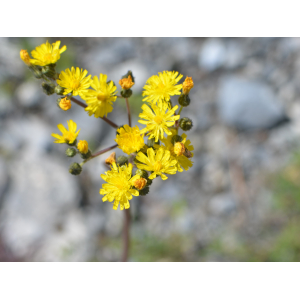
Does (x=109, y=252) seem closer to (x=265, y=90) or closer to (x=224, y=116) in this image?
(x=224, y=116)

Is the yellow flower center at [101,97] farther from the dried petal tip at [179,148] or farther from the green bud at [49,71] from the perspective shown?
the dried petal tip at [179,148]

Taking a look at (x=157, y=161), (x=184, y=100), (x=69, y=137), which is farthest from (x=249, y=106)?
(x=69, y=137)

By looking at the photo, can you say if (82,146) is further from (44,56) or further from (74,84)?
(44,56)

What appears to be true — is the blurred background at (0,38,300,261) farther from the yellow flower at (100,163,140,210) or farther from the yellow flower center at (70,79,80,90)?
the yellow flower center at (70,79,80,90)

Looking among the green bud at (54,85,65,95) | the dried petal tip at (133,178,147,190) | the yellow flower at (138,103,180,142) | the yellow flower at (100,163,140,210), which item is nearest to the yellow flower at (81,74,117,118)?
the green bud at (54,85,65,95)

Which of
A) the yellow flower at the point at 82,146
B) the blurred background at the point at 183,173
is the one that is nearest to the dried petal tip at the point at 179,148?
the yellow flower at the point at 82,146

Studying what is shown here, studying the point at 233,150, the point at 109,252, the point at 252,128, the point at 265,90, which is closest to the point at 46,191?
the point at 109,252
